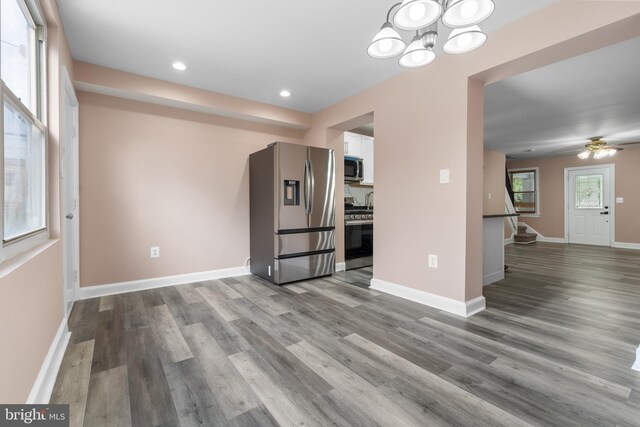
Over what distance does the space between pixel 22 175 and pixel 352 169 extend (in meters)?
3.74

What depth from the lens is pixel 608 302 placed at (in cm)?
283

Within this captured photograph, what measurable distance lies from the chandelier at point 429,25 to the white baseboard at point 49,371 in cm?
250

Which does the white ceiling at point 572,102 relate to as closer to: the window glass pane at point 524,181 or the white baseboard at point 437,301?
the window glass pane at point 524,181

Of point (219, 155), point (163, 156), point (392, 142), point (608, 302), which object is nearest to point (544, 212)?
point (608, 302)

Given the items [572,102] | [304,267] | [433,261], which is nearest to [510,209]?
[572,102]

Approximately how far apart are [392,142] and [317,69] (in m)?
1.12

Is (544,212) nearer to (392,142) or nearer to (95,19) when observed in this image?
(392,142)

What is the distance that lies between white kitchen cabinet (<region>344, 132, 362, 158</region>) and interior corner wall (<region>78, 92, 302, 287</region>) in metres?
1.38

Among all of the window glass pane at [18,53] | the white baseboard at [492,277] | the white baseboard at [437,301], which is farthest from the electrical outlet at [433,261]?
the window glass pane at [18,53]

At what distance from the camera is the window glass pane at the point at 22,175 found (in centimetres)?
129

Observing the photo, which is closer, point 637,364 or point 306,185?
point 637,364

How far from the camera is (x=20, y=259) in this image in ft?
4.25

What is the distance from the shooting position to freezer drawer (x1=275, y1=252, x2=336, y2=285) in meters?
3.45

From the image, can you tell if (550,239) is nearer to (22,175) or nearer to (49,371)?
(49,371)
